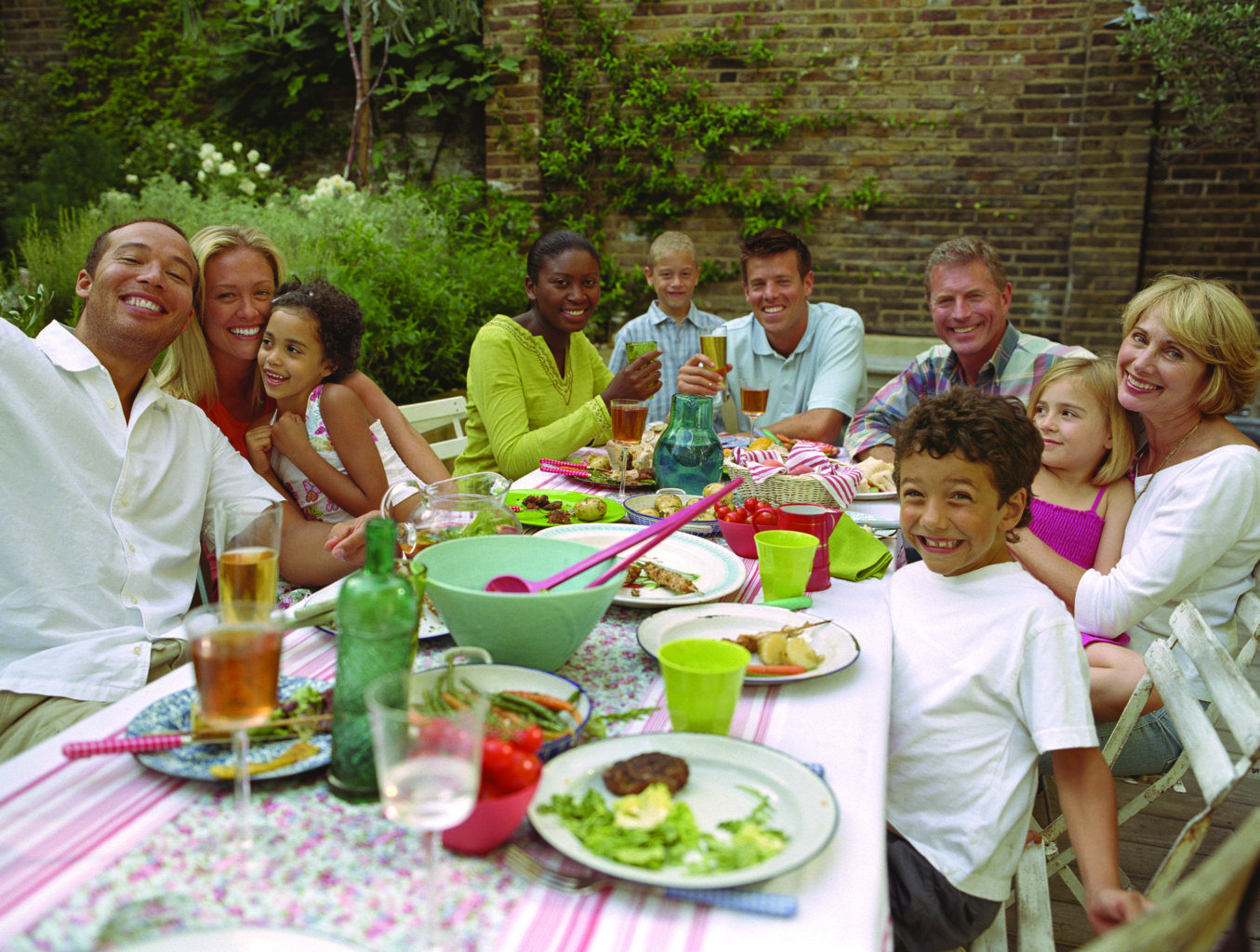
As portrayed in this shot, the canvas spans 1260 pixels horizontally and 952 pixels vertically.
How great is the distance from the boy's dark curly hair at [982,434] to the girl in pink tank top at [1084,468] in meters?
0.64

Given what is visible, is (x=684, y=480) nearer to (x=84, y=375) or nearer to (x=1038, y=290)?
(x=84, y=375)

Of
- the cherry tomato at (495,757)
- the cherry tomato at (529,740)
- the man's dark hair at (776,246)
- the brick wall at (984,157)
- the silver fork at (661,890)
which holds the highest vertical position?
the brick wall at (984,157)

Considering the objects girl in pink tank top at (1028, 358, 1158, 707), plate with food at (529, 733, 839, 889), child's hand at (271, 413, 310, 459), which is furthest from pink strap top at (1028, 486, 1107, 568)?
child's hand at (271, 413, 310, 459)

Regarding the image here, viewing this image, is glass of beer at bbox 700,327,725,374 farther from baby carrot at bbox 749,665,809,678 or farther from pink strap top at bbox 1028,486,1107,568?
baby carrot at bbox 749,665,809,678

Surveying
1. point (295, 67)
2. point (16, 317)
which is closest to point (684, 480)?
point (16, 317)

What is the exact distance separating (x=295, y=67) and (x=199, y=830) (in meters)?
7.85

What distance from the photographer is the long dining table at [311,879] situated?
744 millimetres

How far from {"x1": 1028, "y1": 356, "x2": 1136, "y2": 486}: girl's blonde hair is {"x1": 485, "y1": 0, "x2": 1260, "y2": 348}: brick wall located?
456 cm

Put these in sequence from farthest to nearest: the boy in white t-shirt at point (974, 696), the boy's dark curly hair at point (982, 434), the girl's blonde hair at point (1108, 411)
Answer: the girl's blonde hair at point (1108, 411)
the boy's dark curly hair at point (982, 434)
the boy in white t-shirt at point (974, 696)

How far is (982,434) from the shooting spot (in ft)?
4.96

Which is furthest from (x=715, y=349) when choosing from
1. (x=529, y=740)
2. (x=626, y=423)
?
(x=529, y=740)

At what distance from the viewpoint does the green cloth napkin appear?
5.74 feet

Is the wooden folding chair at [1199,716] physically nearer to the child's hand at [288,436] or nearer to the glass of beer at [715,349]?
the glass of beer at [715,349]

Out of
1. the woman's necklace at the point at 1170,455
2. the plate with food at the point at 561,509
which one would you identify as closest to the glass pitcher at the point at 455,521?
the plate with food at the point at 561,509
